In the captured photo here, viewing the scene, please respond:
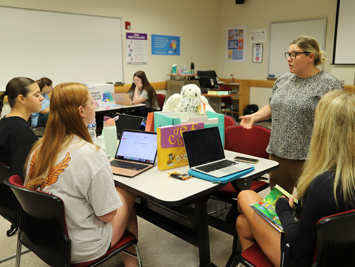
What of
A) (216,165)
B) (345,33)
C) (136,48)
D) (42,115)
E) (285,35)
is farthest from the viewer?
(285,35)

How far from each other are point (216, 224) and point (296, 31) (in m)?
5.53

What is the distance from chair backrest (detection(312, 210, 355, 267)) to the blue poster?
5876 mm

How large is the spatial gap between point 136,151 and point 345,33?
17.1 ft

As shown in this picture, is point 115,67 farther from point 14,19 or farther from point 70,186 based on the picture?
point 70,186

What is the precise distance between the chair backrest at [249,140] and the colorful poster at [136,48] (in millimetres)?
4090

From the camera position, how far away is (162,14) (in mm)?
6473

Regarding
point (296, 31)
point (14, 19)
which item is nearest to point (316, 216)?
point (14, 19)

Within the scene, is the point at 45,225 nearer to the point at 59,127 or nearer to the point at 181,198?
the point at 59,127

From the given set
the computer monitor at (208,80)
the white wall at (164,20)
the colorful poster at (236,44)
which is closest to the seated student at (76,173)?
the white wall at (164,20)

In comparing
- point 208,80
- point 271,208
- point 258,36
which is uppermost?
point 258,36

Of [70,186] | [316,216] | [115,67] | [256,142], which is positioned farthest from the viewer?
[115,67]

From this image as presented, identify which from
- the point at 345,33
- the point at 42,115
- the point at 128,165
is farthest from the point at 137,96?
the point at 345,33

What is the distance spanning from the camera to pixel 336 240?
3.54ft

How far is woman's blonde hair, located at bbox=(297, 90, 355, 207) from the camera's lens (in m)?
1.08
